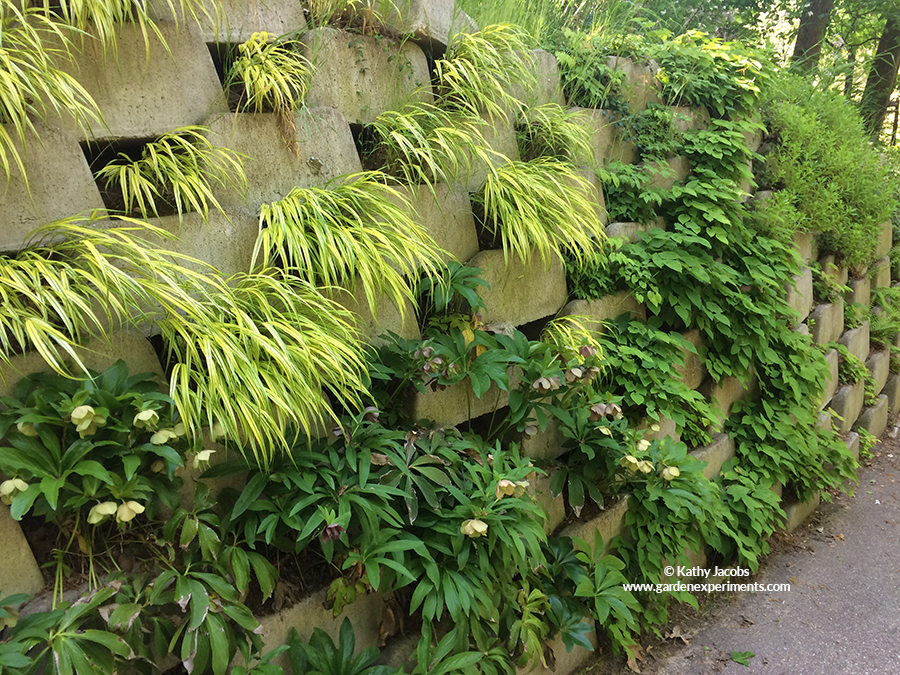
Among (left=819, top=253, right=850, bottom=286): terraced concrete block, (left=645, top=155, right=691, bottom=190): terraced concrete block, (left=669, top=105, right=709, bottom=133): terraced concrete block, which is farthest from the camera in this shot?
(left=819, top=253, right=850, bottom=286): terraced concrete block

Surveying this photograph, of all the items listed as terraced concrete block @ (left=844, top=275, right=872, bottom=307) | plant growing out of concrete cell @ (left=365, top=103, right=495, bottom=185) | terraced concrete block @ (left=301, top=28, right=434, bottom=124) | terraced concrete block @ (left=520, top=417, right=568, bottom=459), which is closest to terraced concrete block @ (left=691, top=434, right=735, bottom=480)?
terraced concrete block @ (left=520, top=417, right=568, bottom=459)

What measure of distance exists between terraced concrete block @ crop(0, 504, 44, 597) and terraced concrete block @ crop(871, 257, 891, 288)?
6002 mm

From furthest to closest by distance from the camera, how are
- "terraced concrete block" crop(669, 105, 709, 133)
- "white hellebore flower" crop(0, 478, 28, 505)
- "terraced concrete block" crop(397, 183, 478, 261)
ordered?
"terraced concrete block" crop(669, 105, 709, 133)
"terraced concrete block" crop(397, 183, 478, 261)
"white hellebore flower" crop(0, 478, 28, 505)

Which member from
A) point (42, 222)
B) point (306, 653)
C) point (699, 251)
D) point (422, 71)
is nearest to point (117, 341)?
point (42, 222)

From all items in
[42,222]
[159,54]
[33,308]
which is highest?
[159,54]

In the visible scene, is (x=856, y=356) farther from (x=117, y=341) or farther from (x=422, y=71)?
(x=117, y=341)

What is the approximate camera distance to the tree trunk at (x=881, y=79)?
581 cm

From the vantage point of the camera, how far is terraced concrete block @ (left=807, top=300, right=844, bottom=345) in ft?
13.3

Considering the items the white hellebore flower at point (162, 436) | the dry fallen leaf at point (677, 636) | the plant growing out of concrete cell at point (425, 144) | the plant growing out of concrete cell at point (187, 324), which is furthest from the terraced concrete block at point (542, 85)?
the dry fallen leaf at point (677, 636)

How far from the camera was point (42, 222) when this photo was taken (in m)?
1.66

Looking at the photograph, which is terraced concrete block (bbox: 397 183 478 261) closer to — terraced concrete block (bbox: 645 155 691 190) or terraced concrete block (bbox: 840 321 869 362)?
terraced concrete block (bbox: 645 155 691 190)

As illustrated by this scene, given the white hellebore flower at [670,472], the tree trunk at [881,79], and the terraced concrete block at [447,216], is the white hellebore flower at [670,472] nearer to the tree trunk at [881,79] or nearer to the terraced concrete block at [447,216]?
the terraced concrete block at [447,216]

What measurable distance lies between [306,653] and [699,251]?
2722mm

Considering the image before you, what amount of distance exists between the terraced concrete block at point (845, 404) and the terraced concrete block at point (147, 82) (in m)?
4.42
